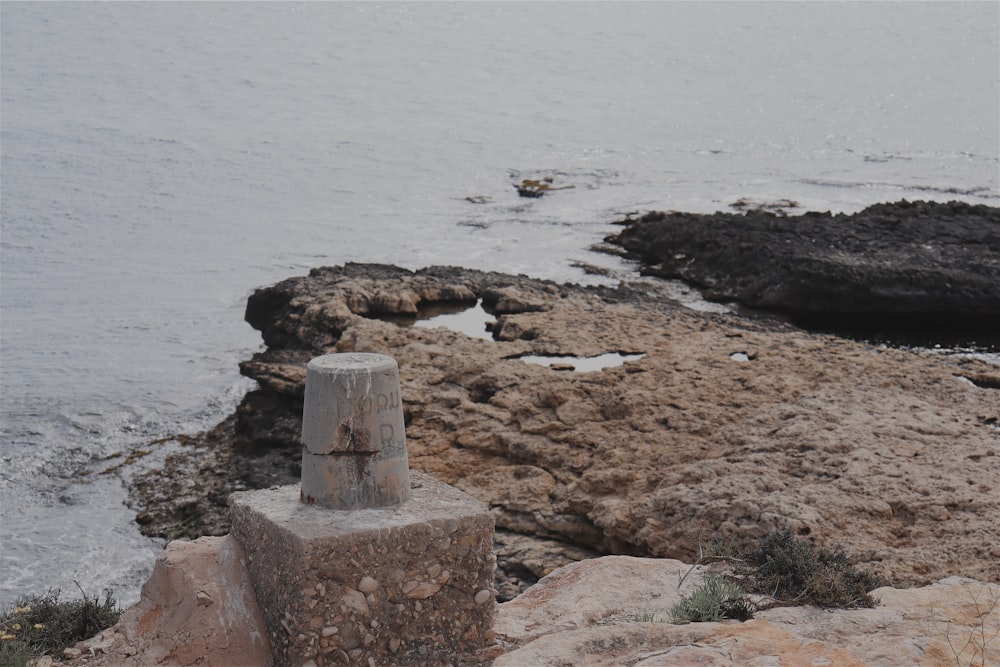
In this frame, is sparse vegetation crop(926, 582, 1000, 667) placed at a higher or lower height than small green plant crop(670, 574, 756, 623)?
higher

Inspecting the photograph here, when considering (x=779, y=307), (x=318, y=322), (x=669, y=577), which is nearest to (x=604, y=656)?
(x=669, y=577)

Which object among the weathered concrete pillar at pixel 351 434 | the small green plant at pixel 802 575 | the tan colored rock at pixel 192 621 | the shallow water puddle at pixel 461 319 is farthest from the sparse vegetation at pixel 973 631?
the shallow water puddle at pixel 461 319

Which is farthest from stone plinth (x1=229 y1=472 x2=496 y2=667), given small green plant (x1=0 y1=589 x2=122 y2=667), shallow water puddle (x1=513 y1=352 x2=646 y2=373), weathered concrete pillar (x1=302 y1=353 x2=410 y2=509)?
shallow water puddle (x1=513 y1=352 x2=646 y2=373)

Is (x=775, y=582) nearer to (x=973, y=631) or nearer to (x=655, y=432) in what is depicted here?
(x=973, y=631)

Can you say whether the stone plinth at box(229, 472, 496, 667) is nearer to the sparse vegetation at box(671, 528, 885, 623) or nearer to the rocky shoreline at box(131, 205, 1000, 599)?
the sparse vegetation at box(671, 528, 885, 623)

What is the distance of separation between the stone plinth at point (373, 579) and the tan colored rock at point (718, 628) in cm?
40

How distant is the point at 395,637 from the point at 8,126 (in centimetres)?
3990

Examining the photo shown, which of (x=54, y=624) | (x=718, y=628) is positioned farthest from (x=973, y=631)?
(x=54, y=624)

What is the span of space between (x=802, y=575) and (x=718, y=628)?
1.25 meters

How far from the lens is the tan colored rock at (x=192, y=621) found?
5.79m

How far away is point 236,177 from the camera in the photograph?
119ft

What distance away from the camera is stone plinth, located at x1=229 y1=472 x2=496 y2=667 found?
5.52 m

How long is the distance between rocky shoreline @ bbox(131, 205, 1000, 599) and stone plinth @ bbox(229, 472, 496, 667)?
2980 mm

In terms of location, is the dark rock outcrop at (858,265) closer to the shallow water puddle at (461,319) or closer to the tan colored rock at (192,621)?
the shallow water puddle at (461,319)
